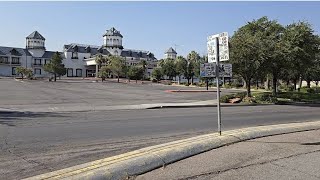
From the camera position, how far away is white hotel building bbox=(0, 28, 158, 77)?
115 metres

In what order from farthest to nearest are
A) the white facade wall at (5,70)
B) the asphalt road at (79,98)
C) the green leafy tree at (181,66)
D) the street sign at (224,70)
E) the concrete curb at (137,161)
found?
the white facade wall at (5,70) < the green leafy tree at (181,66) < the asphalt road at (79,98) < the street sign at (224,70) < the concrete curb at (137,161)

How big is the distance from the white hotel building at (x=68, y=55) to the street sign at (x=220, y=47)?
4239 inches

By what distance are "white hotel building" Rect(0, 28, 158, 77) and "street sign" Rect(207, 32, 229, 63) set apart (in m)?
108

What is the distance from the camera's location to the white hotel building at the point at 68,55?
115 m

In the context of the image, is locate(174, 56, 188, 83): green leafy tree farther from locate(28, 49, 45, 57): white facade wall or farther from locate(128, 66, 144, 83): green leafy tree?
locate(28, 49, 45, 57): white facade wall

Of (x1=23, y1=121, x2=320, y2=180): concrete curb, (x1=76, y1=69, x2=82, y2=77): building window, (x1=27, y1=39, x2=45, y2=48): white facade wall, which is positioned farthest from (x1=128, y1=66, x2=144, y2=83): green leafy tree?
(x1=23, y1=121, x2=320, y2=180): concrete curb

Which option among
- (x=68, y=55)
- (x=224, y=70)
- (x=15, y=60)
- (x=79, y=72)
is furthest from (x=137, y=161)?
(x=79, y=72)

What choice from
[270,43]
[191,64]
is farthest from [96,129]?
[191,64]

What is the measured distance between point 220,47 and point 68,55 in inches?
4593

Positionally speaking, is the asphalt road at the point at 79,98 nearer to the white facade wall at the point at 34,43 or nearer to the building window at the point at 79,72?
the building window at the point at 79,72

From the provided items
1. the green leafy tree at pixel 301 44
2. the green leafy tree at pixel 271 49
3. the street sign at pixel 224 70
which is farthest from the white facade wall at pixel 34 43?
the street sign at pixel 224 70

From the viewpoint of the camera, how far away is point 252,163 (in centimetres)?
766

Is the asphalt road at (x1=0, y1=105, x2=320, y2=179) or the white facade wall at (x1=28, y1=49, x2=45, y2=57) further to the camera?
the white facade wall at (x1=28, y1=49, x2=45, y2=57)

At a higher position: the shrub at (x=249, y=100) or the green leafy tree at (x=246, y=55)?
the green leafy tree at (x=246, y=55)
